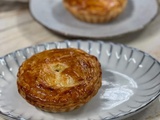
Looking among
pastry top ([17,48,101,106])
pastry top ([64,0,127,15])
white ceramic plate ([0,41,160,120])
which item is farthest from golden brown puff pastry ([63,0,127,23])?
pastry top ([17,48,101,106])

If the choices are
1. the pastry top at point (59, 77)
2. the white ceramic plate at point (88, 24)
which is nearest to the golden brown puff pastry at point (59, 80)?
the pastry top at point (59, 77)

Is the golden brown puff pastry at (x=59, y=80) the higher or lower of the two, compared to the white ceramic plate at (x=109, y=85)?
higher

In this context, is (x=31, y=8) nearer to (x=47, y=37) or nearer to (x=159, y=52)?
(x=47, y=37)

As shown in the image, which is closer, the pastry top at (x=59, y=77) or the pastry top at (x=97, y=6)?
the pastry top at (x=59, y=77)

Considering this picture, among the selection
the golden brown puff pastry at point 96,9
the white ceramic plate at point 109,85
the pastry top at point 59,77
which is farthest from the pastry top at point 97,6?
the pastry top at point 59,77

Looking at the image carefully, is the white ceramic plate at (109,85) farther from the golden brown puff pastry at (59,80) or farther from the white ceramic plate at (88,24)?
the white ceramic plate at (88,24)

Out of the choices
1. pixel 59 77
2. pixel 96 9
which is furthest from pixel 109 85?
pixel 96 9

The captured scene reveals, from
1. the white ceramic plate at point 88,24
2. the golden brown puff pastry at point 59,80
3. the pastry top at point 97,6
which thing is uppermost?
the golden brown puff pastry at point 59,80
